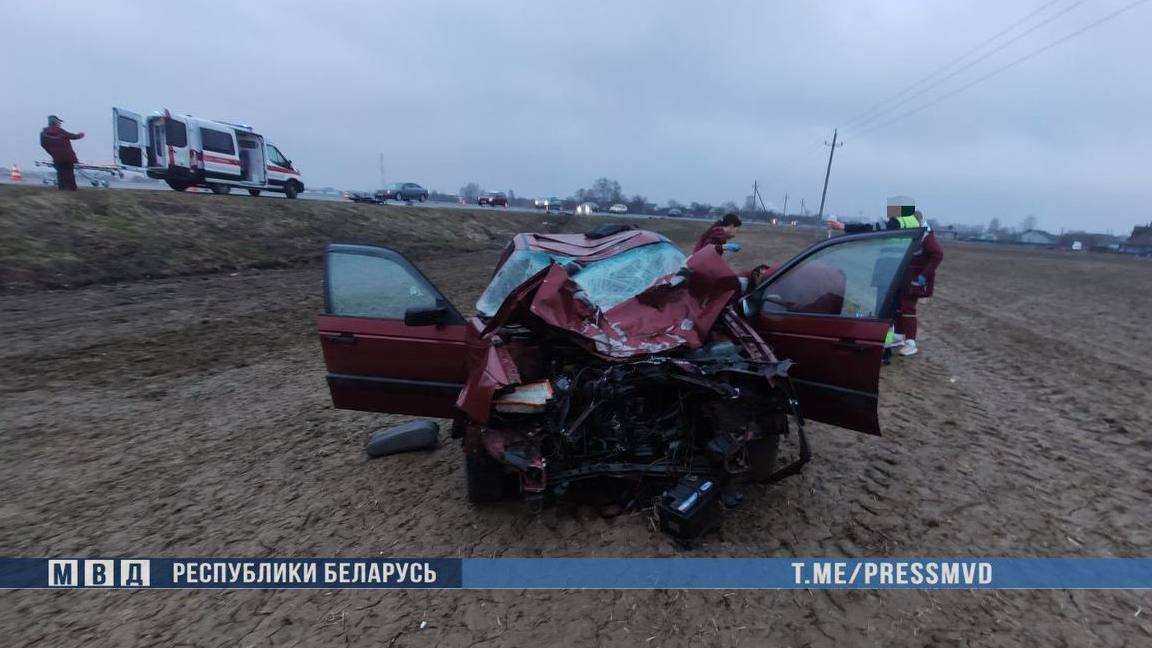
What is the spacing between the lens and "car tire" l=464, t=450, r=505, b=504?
10.2 feet

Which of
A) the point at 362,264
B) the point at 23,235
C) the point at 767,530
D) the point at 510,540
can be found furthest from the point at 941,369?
the point at 23,235

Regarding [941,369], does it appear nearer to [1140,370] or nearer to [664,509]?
[1140,370]

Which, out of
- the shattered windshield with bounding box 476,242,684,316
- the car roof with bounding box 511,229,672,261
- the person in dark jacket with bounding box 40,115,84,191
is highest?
the person in dark jacket with bounding box 40,115,84,191

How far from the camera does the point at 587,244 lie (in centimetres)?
420

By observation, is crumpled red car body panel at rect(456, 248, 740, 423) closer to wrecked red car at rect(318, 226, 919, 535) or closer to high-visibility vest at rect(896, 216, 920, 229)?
wrecked red car at rect(318, 226, 919, 535)

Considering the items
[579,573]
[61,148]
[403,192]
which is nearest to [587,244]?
[579,573]

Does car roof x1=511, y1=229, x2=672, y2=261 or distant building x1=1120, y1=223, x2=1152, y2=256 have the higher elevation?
distant building x1=1120, y1=223, x2=1152, y2=256

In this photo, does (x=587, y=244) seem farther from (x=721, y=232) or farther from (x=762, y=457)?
(x=721, y=232)

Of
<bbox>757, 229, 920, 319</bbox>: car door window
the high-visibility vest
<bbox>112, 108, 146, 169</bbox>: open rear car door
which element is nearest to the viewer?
<bbox>757, 229, 920, 319</bbox>: car door window

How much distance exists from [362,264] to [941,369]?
6706 mm

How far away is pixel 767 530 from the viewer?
3.06m

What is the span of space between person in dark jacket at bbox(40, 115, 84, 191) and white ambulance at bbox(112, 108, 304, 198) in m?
3.28

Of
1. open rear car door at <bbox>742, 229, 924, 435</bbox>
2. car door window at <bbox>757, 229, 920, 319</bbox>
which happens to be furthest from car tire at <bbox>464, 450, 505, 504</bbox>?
car door window at <bbox>757, 229, 920, 319</bbox>

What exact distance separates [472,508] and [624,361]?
1493 millimetres
